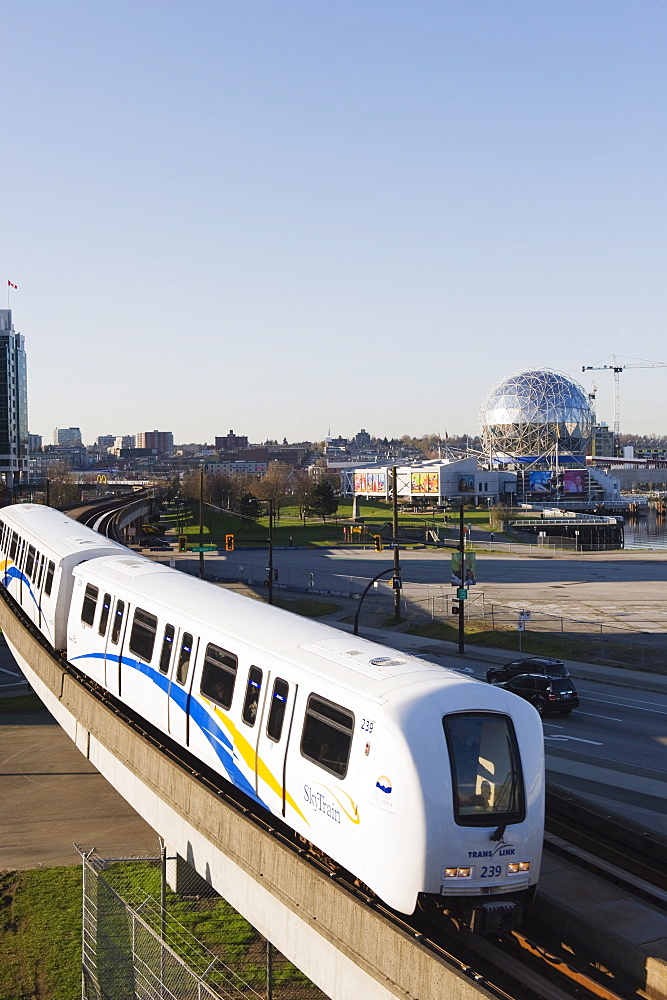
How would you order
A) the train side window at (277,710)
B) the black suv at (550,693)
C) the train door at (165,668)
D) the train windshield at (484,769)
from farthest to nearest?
the black suv at (550,693) → the train door at (165,668) → the train side window at (277,710) → the train windshield at (484,769)

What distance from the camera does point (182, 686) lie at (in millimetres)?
17016

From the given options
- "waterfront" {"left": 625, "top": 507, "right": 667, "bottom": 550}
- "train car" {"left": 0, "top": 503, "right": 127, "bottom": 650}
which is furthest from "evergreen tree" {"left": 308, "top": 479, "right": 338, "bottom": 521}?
"train car" {"left": 0, "top": 503, "right": 127, "bottom": 650}

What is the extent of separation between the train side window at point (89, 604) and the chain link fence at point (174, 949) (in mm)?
6152

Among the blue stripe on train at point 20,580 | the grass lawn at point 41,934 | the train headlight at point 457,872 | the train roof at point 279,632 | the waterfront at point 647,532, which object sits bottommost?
the waterfront at point 647,532

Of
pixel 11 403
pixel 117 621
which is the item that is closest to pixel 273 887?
pixel 117 621

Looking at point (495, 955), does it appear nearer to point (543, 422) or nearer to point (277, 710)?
point (277, 710)

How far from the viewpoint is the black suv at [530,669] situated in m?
35.7

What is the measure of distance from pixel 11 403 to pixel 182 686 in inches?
7112

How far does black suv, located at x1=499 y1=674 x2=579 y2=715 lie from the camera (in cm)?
3358

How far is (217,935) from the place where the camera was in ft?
59.3

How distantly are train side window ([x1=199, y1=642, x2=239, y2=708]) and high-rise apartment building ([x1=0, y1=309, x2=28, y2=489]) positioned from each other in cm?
17290

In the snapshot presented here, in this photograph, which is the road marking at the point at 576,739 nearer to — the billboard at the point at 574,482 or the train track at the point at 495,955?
the train track at the point at 495,955

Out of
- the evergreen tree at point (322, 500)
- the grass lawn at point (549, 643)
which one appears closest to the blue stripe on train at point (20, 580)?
the grass lawn at point (549, 643)

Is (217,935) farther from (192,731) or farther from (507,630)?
(507,630)
